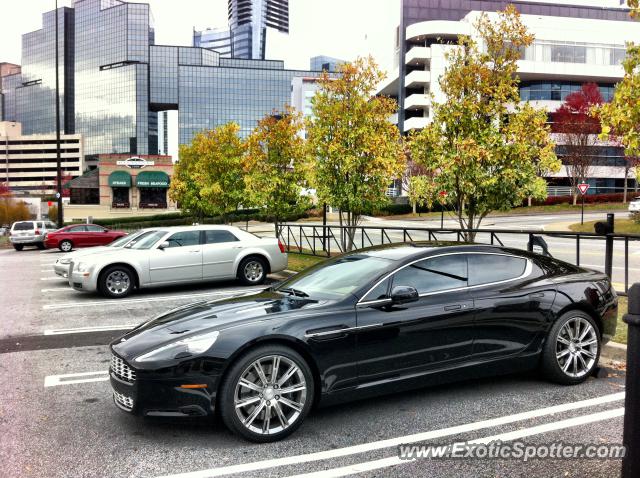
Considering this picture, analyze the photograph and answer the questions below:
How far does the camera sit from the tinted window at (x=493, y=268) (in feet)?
16.7

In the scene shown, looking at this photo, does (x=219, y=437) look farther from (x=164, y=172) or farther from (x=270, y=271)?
(x=164, y=172)

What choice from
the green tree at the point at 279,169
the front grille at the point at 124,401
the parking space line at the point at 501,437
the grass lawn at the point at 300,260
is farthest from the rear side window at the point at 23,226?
the parking space line at the point at 501,437

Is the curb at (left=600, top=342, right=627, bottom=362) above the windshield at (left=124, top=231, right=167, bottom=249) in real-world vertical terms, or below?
below

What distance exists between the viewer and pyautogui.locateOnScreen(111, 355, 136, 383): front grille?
159 inches

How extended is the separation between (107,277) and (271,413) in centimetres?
839

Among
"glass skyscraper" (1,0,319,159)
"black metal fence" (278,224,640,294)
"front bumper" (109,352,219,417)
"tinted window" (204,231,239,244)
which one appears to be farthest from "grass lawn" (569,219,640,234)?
"glass skyscraper" (1,0,319,159)

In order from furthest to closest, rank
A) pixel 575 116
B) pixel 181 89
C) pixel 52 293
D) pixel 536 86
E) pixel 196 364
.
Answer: pixel 181 89 → pixel 536 86 → pixel 575 116 → pixel 52 293 → pixel 196 364

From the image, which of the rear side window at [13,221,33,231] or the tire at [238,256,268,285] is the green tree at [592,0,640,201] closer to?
the tire at [238,256,268,285]

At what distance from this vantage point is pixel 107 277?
11406mm

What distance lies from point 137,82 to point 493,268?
155754mm

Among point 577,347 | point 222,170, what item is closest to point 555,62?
point 222,170

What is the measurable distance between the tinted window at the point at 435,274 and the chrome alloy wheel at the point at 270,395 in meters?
1.22

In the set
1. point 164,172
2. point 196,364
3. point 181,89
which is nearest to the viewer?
point 196,364

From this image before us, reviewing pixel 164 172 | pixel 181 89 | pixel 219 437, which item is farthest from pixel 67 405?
pixel 181 89
